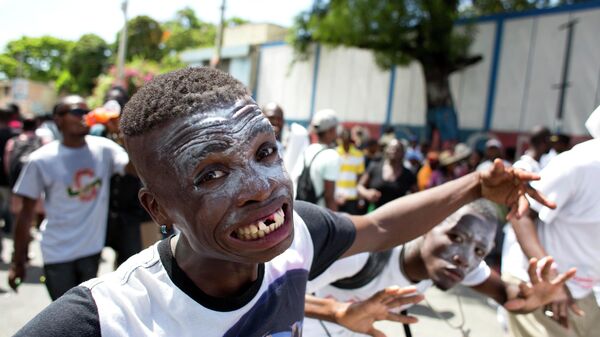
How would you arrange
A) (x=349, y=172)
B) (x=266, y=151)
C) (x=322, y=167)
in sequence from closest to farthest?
(x=266, y=151) → (x=322, y=167) → (x=349, y=172)

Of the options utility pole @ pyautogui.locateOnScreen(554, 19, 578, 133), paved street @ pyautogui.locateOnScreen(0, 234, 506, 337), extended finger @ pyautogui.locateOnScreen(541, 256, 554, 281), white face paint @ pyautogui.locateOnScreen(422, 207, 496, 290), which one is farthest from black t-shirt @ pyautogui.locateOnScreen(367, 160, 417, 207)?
utility pole @ pyautogui.locateOnScreen(554, 19, 578, 133)

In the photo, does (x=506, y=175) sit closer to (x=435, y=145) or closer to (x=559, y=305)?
(x=559, y=305)

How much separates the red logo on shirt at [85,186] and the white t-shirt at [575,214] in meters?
2.77

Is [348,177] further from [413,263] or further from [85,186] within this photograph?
[413,263]

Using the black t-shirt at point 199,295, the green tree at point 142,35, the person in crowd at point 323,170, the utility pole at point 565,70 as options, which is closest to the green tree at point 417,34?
the utility pole at point 565,70

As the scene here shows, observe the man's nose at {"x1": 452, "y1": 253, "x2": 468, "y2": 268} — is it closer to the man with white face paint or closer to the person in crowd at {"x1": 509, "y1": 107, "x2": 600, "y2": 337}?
the man with white face paint

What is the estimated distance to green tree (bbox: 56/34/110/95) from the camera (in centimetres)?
4628

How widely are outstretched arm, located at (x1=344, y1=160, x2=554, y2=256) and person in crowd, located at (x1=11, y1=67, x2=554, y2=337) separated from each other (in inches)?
24.1

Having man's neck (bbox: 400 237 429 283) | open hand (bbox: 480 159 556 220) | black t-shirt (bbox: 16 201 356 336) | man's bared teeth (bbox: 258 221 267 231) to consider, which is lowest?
man's neck (bbox: 400 237 429 283)

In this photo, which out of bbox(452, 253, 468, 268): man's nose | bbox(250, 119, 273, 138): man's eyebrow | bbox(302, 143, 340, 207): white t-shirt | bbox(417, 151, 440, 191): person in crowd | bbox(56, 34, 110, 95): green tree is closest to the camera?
bbox(250, 119, 273, 138): man's eyebrow

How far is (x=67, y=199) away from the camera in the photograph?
338 cm

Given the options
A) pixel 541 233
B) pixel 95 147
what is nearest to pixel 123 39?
pixel 95 147

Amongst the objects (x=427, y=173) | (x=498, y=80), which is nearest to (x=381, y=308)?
(x=427, y=173)

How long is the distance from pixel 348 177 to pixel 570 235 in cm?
407
